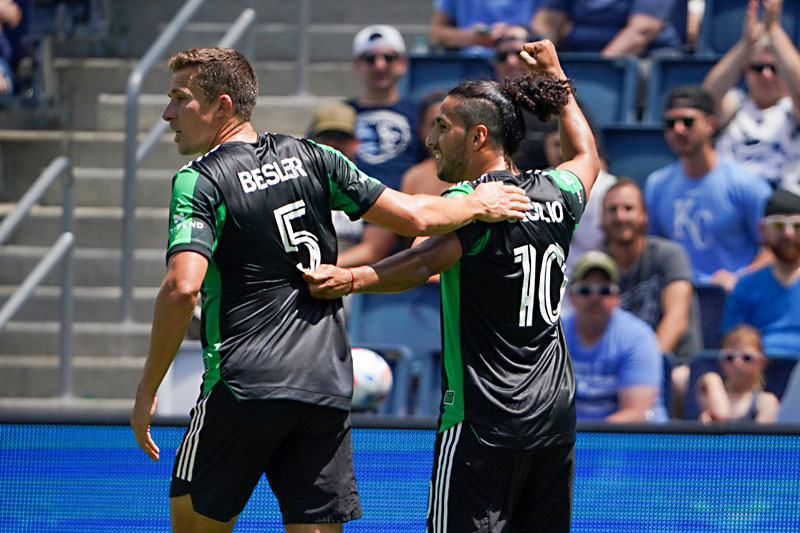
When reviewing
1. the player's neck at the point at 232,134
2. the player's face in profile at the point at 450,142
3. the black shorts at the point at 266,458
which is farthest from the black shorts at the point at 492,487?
the player's neck at the point at 232,134

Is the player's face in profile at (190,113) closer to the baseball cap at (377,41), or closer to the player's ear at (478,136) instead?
the player's ear at (478,136)

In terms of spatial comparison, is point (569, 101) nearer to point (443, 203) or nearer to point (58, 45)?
point (443, 203)

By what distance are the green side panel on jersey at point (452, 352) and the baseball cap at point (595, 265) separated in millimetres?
2737

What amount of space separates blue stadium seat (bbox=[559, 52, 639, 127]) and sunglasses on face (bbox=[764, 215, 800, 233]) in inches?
62.3

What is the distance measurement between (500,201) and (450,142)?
11.7 inches

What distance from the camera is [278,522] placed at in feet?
15.8

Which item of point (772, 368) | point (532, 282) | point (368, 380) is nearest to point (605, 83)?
point (772, 368)

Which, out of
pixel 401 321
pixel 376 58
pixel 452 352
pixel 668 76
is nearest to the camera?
pixel 452 352

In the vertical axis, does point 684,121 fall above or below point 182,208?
above

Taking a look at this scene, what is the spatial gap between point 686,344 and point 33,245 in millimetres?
4767

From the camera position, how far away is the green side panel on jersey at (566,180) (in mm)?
3917

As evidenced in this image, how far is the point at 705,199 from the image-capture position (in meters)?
7.28

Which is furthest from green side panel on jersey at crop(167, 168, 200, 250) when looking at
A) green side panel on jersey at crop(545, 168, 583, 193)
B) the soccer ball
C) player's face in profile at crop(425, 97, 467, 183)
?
the soccer ball

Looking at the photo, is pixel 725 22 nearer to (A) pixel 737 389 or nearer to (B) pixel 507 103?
(A) pixel 737 389
